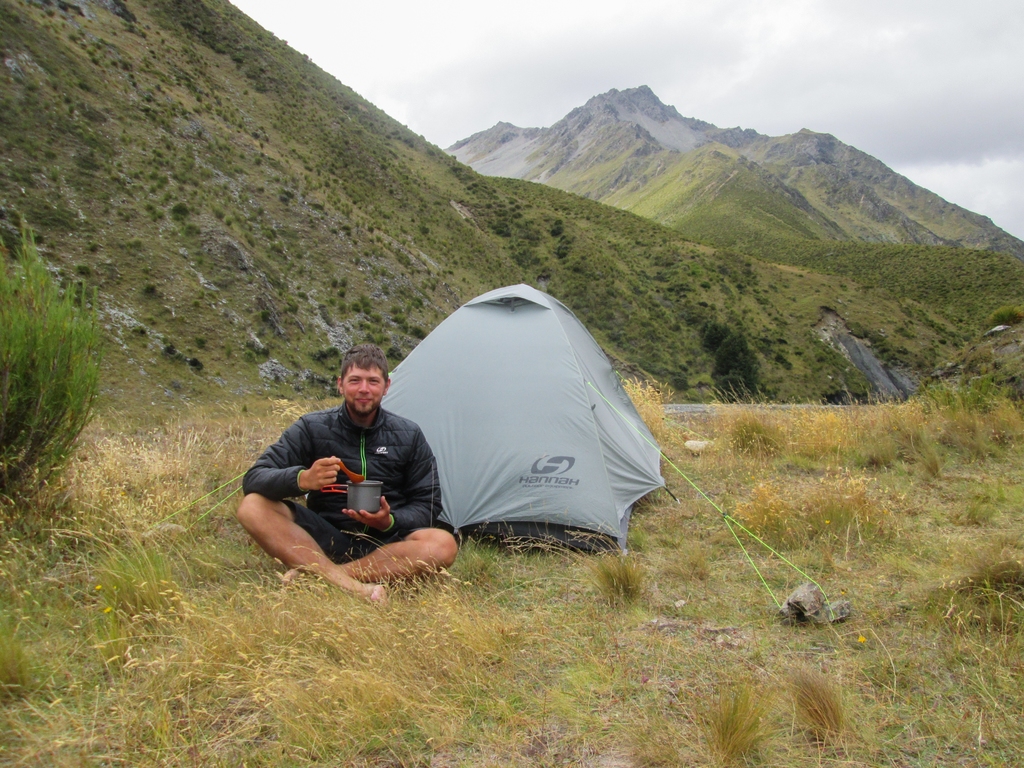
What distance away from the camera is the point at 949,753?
89.1 inches

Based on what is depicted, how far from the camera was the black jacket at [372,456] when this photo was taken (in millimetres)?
4141

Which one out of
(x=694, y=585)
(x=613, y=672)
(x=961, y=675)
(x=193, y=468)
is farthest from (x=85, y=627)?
(x=961, y=675)

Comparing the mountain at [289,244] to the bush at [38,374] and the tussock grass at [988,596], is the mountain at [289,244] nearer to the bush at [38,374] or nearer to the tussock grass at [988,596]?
the bush at [38,374]

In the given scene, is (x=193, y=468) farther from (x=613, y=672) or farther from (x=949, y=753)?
(x=949, y=753)

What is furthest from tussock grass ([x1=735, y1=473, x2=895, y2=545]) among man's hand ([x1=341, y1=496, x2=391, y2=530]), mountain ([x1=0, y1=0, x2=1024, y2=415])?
man's hand ([x1=341, y1=496, x2=391, y2=530])

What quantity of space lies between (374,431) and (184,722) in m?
2.14

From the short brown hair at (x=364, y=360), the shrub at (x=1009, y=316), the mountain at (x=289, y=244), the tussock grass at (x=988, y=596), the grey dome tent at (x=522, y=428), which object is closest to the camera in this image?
the tussock grass at (x=988, y=596)

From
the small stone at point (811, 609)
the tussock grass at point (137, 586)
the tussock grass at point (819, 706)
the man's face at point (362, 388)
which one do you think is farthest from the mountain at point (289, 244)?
the tussock grass at point (819, 706)

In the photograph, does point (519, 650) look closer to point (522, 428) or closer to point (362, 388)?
point (362, 388)

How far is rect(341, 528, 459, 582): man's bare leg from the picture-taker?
373 centimetres

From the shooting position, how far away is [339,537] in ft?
13.4

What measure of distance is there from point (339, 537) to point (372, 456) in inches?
23.4

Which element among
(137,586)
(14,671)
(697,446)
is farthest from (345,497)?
(697,446)

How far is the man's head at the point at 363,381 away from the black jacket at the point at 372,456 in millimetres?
136
